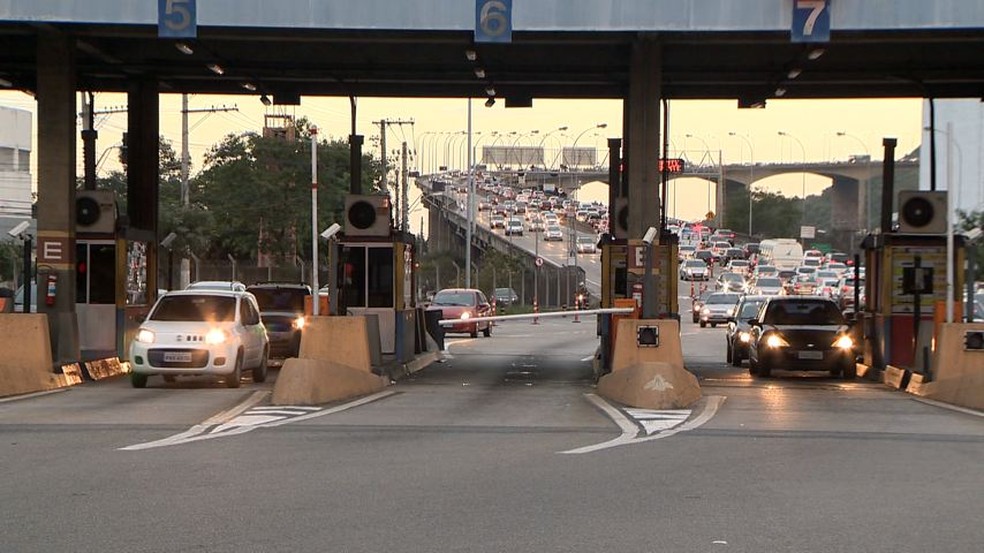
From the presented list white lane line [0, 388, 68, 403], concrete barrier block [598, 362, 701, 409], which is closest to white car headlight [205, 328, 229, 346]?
white lane line [0, 388, 68, 403]

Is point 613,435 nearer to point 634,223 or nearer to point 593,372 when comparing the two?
point 634,223

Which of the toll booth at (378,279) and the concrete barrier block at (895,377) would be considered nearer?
the concrete barrier block at (895,377)

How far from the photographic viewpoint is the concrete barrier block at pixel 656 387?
19.7 metres

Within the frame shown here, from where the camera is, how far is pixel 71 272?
81.9ft

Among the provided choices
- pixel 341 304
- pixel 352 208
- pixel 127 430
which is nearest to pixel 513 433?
pixel 127 430

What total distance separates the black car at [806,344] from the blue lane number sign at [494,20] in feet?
28.2

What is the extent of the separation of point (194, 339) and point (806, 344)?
38.0ft

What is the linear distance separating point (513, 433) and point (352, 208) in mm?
13433

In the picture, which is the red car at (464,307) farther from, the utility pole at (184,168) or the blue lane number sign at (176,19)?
the blue lane number sign at (176,19)

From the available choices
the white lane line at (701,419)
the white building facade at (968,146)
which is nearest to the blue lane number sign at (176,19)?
the white lane line at (701,419)

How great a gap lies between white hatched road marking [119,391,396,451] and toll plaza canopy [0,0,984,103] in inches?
251

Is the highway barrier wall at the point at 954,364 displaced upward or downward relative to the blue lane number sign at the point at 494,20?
downward

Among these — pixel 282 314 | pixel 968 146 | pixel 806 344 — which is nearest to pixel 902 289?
pixel 806 344

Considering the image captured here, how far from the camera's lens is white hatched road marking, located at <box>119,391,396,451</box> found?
48.4 feet
